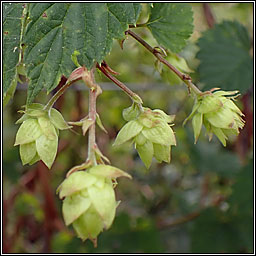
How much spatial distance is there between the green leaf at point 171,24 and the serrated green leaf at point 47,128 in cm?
31

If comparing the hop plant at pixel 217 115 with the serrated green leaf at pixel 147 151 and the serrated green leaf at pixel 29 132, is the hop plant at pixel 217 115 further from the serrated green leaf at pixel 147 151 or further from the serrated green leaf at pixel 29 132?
the serrated green leaf at pixel 29 132

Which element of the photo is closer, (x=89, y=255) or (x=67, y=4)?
(x=67, y=4)

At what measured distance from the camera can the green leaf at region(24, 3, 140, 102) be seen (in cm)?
70

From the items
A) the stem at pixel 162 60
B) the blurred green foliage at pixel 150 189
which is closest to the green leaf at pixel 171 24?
the stem at pixel 162 60

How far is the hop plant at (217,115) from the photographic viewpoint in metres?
0.75

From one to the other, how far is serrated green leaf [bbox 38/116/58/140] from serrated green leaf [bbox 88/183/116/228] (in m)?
0.12

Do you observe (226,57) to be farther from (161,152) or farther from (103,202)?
(103,202)

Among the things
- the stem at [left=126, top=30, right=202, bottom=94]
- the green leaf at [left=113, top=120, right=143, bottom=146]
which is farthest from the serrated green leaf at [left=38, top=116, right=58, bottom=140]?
the stem at [left=126, top=30, right=202, bottom=94]

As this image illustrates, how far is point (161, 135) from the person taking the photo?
2.29 ft

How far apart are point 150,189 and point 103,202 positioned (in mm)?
1460

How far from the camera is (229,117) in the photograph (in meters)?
0.75

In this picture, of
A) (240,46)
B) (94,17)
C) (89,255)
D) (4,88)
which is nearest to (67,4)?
(94,17)

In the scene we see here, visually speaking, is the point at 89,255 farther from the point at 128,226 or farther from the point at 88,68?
the point at 88,68

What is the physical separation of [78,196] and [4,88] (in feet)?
0.80
